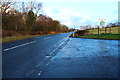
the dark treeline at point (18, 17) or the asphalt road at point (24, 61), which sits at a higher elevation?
the dark treeline at point (18, 17)

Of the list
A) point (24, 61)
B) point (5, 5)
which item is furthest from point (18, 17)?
point (24, 61)

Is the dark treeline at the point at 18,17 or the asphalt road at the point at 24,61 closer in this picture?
the asphalt road at the point at 24,61

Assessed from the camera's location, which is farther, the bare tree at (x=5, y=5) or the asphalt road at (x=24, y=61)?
the bare tree at (x=5, y=5)

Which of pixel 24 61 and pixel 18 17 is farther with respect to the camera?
pixel 18 17

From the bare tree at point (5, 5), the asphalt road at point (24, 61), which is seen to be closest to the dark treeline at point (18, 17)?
the bare tree at point (5, 5)

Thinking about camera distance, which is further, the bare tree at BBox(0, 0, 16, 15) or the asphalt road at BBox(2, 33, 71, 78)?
the bare tree at BBox(0, 0, 16, 15)

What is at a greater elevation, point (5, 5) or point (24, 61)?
point (5, 5)

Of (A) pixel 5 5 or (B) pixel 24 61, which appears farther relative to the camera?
(A) pixel 5 5

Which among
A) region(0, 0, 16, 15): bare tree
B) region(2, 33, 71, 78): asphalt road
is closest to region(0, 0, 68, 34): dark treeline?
region(0, 0, 16, 15): bare tree

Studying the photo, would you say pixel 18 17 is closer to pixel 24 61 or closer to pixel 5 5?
pixel 5 5

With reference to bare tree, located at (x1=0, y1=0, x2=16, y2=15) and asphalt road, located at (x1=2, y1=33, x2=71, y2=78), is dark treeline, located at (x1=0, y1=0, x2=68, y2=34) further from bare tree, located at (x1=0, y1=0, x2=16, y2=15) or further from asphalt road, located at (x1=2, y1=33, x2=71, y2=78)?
asphalt road, located at (x1=2, y1=33, x2=71, y2=78)

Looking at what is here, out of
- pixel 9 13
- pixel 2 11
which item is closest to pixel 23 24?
pixel 9 13

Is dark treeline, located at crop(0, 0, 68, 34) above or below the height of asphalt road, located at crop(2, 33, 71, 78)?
above

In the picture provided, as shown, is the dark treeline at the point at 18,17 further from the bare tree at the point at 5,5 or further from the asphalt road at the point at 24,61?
the asphalt road at the point at 24,61
